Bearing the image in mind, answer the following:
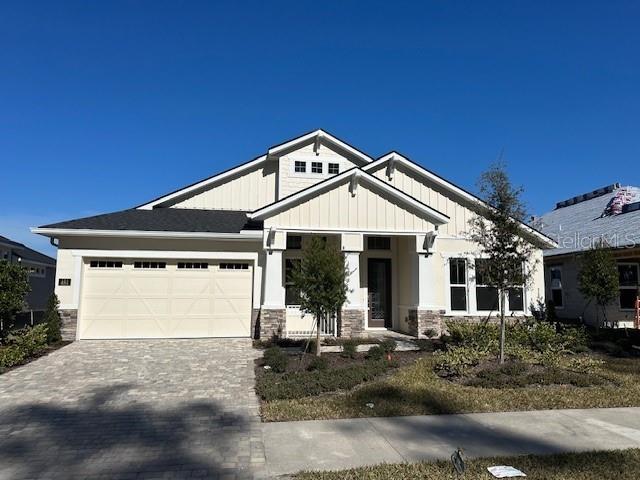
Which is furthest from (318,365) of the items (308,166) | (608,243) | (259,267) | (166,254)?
(608,243)

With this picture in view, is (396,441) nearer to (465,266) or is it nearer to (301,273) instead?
(301,273)

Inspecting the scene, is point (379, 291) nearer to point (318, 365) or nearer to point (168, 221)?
point (318, 365)

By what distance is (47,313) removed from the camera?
12719mm

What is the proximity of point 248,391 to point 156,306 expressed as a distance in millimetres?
6694

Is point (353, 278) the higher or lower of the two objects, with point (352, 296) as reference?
higher

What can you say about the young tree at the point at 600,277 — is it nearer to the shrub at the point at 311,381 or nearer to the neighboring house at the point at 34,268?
the shrub at the point at 311,381

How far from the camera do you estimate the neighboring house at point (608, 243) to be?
55.5ft

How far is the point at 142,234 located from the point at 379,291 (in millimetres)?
8068

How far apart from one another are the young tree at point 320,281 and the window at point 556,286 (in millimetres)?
12542

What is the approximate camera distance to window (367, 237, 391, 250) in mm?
15945

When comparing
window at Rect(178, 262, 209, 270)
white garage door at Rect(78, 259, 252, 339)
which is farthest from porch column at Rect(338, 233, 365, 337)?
window at Rect(178, 262, 209, 270)

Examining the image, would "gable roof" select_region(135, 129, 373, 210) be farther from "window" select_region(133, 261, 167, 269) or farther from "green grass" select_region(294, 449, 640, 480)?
"green grass" select_region(294, 449, 640, 480)

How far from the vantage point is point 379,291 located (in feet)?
52.4

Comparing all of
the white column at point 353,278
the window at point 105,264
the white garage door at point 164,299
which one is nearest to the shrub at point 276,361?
the white column at point 353,278
